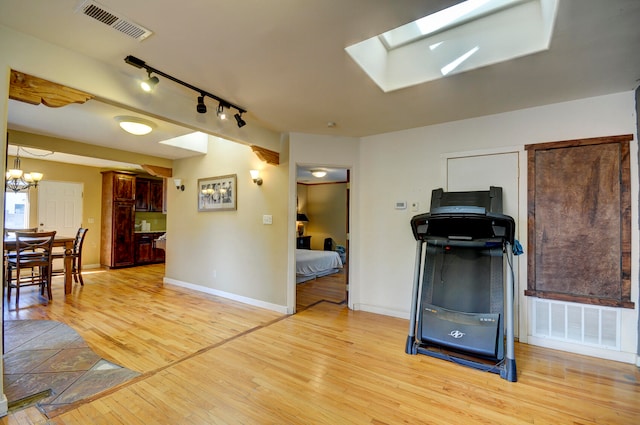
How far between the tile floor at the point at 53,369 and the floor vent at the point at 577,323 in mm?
4006

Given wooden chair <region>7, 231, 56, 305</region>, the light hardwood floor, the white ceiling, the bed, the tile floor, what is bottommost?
the tile floor

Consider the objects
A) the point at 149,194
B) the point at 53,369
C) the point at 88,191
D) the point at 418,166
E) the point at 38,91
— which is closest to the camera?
the point at 38,91

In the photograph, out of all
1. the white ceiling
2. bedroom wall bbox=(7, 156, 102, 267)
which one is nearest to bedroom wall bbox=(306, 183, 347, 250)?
the white ceiling

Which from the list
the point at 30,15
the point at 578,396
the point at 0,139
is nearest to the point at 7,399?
the point at 0,139

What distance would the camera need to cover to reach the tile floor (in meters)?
2.08

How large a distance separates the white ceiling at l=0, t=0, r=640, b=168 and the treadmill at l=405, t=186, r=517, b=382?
3.67 ft

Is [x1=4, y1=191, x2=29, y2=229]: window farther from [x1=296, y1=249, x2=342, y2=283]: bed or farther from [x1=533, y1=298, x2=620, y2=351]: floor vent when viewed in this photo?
[x1=533, y1=298, x2=620, y2=351]: floor vent

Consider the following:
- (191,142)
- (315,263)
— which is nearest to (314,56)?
(191,142)

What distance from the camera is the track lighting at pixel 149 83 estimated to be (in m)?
2.29

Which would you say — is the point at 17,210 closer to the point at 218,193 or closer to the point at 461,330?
the point at 218,193

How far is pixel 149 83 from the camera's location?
7.61 feet

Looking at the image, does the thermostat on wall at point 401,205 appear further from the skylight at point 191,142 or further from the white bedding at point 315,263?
the skylight at point 191,142

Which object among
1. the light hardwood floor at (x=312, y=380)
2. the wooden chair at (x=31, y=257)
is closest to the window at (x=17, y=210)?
the wooden chair at (x=31, y=257)

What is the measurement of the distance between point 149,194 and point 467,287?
7.90m
